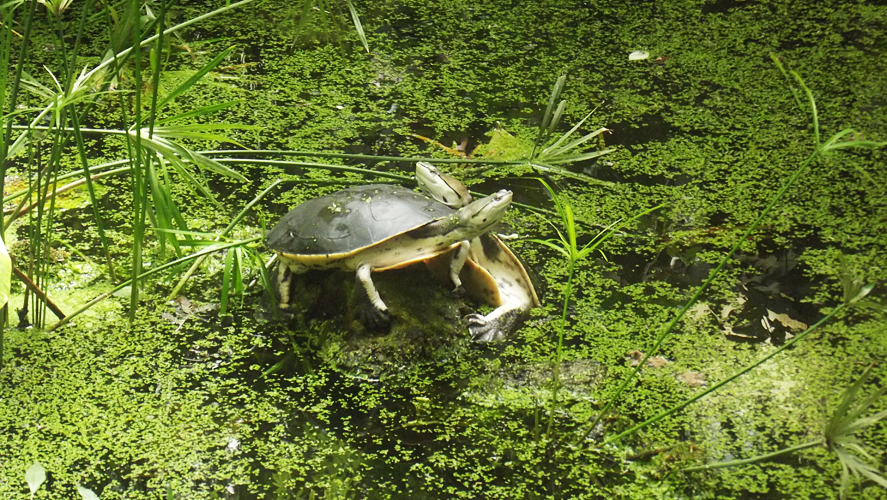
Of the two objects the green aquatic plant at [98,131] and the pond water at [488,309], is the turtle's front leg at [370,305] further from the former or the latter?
the green aquatic plant at [98,131]

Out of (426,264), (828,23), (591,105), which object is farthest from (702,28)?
(426,264)

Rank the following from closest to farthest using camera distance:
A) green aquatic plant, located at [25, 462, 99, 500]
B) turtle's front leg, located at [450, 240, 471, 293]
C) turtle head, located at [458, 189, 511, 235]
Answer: green aquatic plant, located at [25, 462, 99, 500] → turtle head, located at [458, 189, 511, 235] → turtle's front leg, located at [450, 240, 471, 293]

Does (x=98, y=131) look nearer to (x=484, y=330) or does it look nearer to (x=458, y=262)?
(x=458, y=262)

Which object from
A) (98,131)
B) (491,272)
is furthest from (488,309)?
(98,131)

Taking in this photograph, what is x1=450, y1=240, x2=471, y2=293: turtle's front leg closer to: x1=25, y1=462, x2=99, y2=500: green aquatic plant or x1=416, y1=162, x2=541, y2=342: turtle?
x1=416, y1=162, x2=541, y2=342: turtle

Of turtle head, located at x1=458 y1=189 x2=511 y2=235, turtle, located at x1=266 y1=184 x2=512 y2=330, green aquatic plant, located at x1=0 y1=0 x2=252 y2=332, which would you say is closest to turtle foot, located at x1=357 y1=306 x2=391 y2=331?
turtle, located at x1=266 y1=184 x2=512 y2=330

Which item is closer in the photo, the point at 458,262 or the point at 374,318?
the point at 374,318

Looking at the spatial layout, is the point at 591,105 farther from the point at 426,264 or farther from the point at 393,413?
the point at 393,413

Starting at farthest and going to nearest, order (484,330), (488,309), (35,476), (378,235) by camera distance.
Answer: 1. (488,309)
2. (484,330)
3. (378,235)
4. (35,476)
